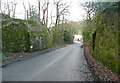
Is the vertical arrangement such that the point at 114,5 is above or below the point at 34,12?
below

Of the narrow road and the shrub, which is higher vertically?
the shrub

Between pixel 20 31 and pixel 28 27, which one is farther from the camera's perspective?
pixel 28 27

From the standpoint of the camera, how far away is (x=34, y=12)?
177 ft

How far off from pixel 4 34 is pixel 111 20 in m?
14.3

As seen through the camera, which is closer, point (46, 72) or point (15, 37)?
point (46, 72)

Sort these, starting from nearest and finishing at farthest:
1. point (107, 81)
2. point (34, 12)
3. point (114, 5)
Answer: point (107, 81) < point (114, 5) < point (34, 12)

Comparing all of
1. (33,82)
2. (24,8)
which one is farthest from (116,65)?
(24,8)

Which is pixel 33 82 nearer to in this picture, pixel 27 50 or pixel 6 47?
pixel 6 47

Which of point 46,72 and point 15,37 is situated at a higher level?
point 15,37

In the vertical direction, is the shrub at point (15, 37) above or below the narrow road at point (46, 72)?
above

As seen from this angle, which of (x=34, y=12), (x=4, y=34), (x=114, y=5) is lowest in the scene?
(x=4, y=34)

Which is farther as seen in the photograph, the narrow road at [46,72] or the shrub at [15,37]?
the shrub at [15,37]

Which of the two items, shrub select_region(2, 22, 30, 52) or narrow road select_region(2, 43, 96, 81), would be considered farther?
shrub select_region(2, 22, 30, 52)

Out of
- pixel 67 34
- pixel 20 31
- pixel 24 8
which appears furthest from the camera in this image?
pixel 67 34
